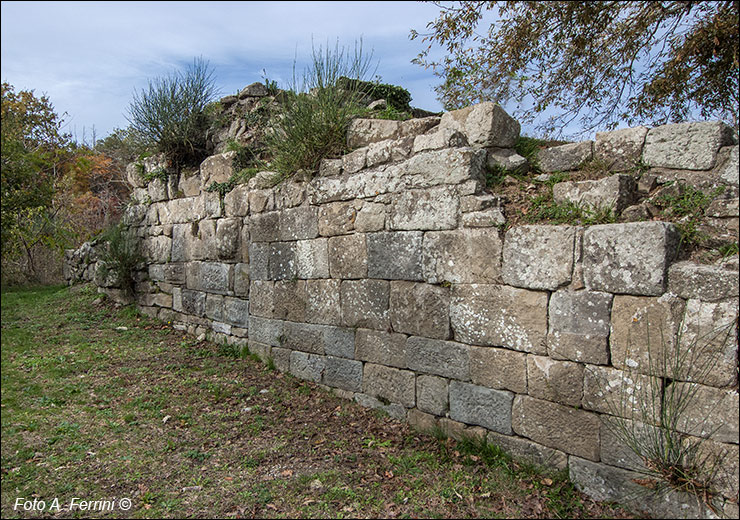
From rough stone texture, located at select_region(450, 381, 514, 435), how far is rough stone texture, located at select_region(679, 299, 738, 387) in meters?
1.25

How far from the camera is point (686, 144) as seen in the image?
341cm

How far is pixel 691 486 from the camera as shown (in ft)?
9.82

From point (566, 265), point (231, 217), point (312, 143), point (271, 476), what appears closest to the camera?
point (566, 265)

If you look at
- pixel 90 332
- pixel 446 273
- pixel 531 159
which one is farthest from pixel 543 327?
pixel 90 332

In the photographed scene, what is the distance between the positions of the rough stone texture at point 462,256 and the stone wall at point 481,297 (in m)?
0.01

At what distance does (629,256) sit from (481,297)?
111 centimetres

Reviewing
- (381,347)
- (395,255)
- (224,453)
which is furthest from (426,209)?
(224,453)

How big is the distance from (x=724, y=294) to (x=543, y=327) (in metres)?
1.09

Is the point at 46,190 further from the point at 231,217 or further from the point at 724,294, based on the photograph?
the point at 724,294

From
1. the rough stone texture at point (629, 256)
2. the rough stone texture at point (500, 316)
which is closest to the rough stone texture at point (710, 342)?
the rough stone texture at point (629, 256)

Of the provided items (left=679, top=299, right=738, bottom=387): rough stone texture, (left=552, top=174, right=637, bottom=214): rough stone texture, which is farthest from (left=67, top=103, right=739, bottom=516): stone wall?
(left=552, top=174, right=637, bottom=214): rough stone texture

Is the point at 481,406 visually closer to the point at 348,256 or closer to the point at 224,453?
the point at 348,256

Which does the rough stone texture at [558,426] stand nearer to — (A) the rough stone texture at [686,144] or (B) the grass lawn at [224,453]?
(B) the grass lawn at [224,453]

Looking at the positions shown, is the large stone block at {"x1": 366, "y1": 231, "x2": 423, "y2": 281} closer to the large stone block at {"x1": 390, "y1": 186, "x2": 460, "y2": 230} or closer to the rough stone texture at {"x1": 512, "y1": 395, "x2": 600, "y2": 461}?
the large stone block at {"x1": 390, "y1": 186, "x2": 460, "y2": 230}
